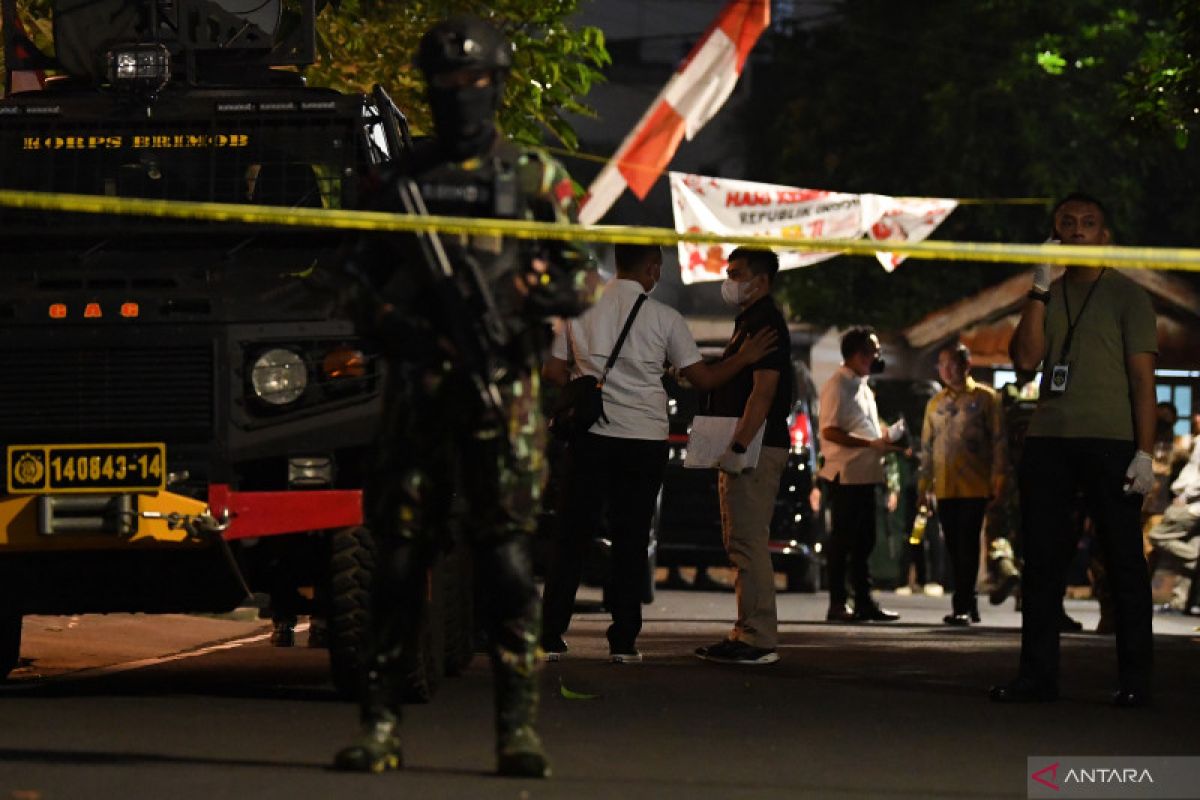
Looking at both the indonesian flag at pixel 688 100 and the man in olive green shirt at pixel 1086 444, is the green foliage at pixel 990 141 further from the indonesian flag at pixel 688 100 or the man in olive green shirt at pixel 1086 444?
the man in olive green shirt at pixel 1086 444

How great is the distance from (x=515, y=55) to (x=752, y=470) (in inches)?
210

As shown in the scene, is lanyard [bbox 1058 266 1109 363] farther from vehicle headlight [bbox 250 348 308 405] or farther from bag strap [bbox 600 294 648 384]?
vehicle headlight [bbox 250 348 308 405]

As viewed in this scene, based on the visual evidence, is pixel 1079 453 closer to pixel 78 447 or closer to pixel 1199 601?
pixel 78 447

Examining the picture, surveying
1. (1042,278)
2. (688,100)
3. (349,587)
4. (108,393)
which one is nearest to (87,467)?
(108,393)

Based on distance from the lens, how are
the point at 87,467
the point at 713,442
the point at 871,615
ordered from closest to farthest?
the point at 87,467 → the point at 713,442 → the point at 871,615

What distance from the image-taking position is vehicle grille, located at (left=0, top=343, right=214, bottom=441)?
1016 centimetres

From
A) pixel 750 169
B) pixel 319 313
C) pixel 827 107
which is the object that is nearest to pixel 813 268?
pixel 827 107

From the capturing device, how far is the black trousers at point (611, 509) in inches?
489

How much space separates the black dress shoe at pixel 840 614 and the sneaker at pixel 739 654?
473cm

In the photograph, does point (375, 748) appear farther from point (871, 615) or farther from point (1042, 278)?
point (871, 615)

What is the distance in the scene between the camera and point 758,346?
41.8 ft

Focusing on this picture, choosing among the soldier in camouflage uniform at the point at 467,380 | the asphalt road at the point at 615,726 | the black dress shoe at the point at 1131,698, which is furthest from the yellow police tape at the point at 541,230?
the black dress shoe at the point at 1131,698

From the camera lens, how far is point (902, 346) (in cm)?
3219

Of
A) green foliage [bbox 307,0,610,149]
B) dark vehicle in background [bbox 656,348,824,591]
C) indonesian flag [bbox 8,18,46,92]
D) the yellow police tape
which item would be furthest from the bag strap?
dark vehicle in background [bbox 656,348,824,591]
